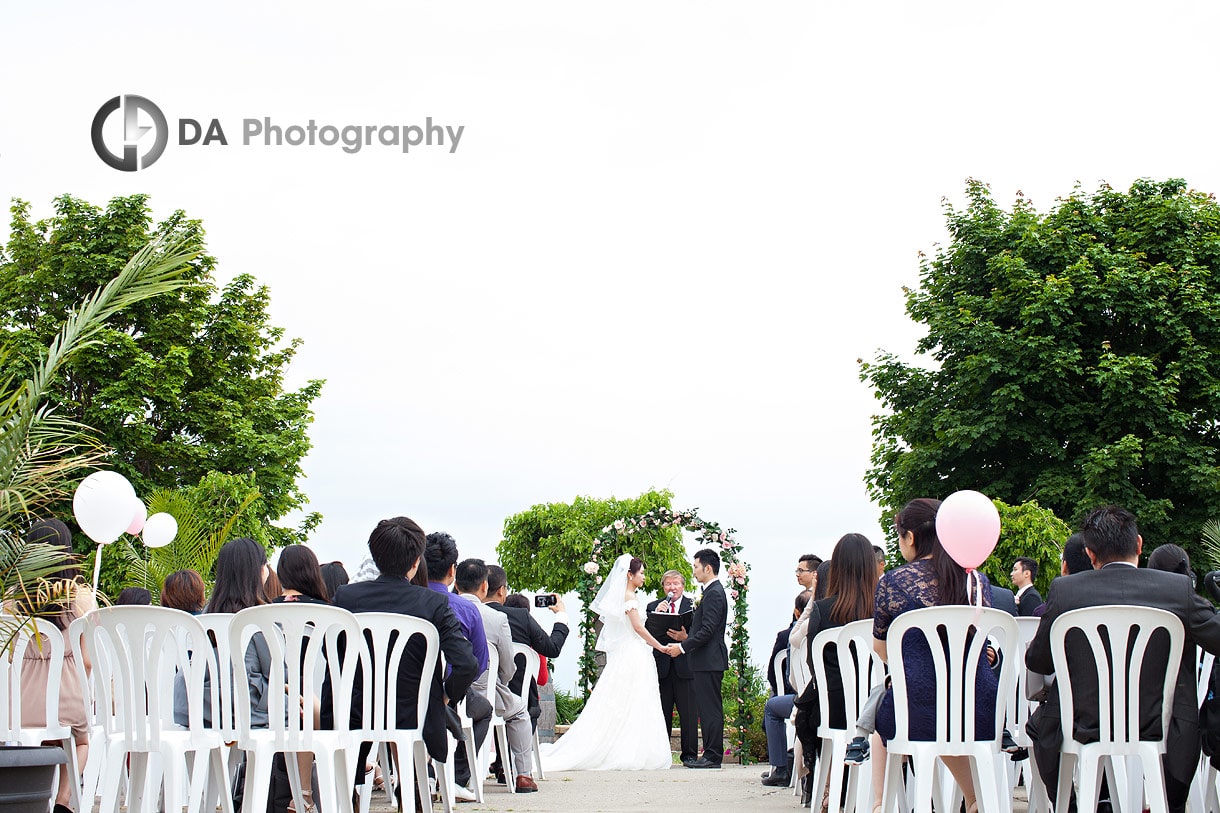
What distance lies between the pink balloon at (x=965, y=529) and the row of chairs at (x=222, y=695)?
9.16 ft

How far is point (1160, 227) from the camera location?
2623 centimetres

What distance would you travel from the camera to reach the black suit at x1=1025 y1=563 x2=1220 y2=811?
221 inches

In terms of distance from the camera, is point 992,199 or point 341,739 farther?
point 992,199

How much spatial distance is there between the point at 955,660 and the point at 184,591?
4841 millimetres

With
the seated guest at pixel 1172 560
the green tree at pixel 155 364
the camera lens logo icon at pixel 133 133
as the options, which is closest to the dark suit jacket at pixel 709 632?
the seated guest at pixel 1172 560

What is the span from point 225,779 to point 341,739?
0.74 metres

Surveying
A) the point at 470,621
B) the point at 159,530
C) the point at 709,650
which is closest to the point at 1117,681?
the point at 470,621

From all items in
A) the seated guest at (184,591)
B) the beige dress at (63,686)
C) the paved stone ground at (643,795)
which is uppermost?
the seated guest at (184,591)

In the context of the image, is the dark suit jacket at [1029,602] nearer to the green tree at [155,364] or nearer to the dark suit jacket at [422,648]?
the dark suit jacket at [422,648]

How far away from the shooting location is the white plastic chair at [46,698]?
6637 millimetres

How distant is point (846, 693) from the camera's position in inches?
281

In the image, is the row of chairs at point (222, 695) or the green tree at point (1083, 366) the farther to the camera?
the green tree at point (1083, 366)

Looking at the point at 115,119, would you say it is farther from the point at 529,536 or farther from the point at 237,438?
the point at 529,536

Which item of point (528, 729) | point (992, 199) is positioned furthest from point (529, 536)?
point (528, 729)
